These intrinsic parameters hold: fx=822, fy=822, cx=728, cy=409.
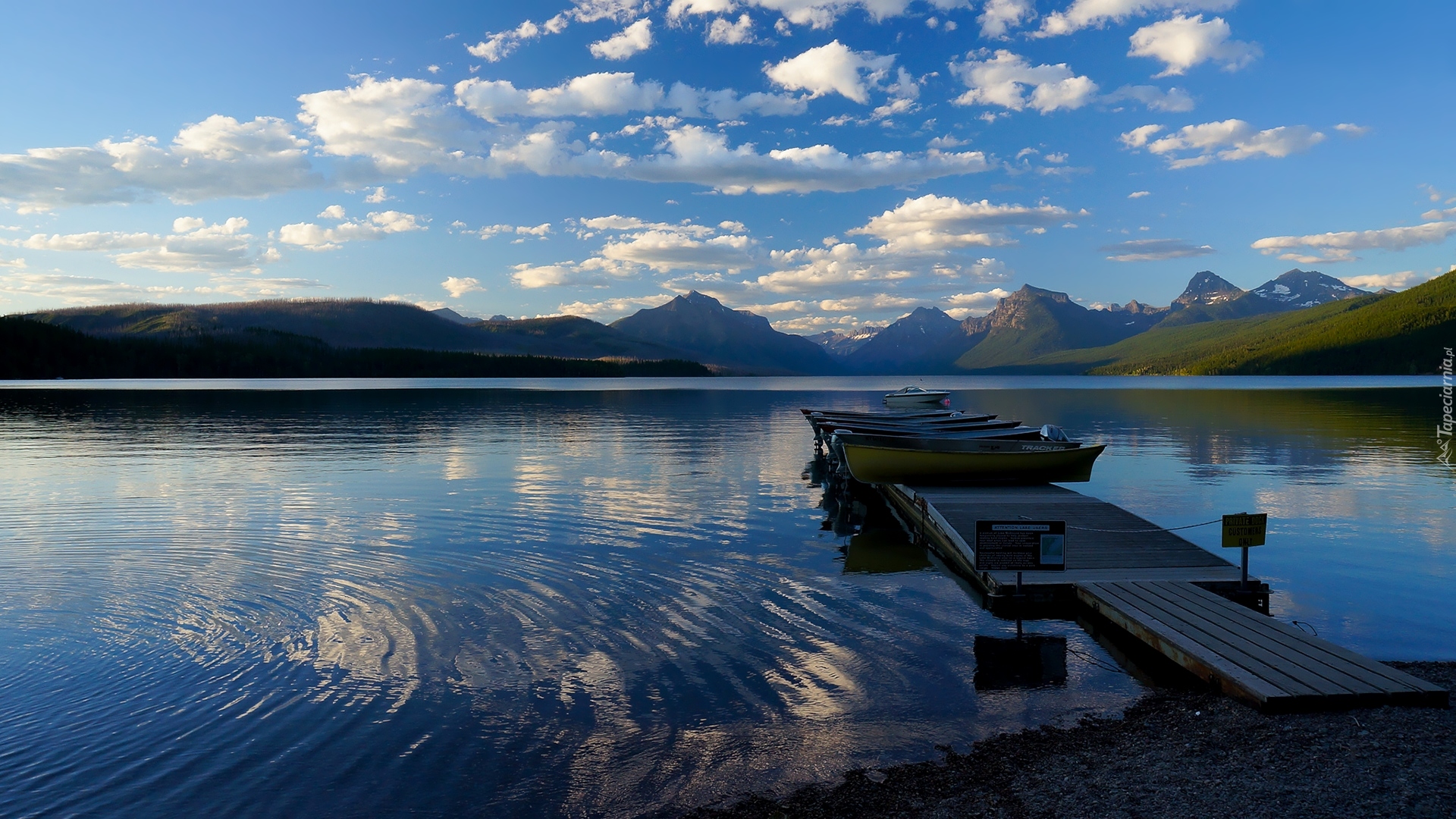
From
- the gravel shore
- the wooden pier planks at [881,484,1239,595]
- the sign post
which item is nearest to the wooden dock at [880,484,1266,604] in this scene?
the wooden pier planks at [881,484,1239,595]

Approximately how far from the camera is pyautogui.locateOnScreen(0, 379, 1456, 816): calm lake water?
8.46 meters

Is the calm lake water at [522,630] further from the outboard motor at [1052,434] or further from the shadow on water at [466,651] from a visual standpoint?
the outboard motor at [1052,434]

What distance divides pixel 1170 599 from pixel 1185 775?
617 cm

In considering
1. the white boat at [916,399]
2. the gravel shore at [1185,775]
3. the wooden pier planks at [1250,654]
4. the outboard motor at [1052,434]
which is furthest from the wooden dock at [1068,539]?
the white boat at [916,399]

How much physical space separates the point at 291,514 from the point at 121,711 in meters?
14.0

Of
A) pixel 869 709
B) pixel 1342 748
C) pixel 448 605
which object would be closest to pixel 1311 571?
pixel 1342 748

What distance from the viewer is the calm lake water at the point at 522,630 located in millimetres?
8461

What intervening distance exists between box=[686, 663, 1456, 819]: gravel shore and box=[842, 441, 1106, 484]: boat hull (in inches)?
688

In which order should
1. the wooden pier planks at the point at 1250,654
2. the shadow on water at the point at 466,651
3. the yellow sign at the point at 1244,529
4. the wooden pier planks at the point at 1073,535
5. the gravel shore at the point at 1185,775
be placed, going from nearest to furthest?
the gravel shore at the point at 1185,775 < the shadow on water at the point at 466,651 < the wooden pier planks at the point at 1250,654 < the yellow sign at the point at 1244,529 < the wooden pier planks at the point at 1073,535

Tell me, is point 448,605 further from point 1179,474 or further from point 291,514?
point 1179,474

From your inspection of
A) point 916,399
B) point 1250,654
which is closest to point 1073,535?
point 1250,654

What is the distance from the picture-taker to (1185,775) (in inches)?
297

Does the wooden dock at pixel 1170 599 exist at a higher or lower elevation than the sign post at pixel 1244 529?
lower

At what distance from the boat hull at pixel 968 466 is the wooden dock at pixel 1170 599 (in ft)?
7.69
